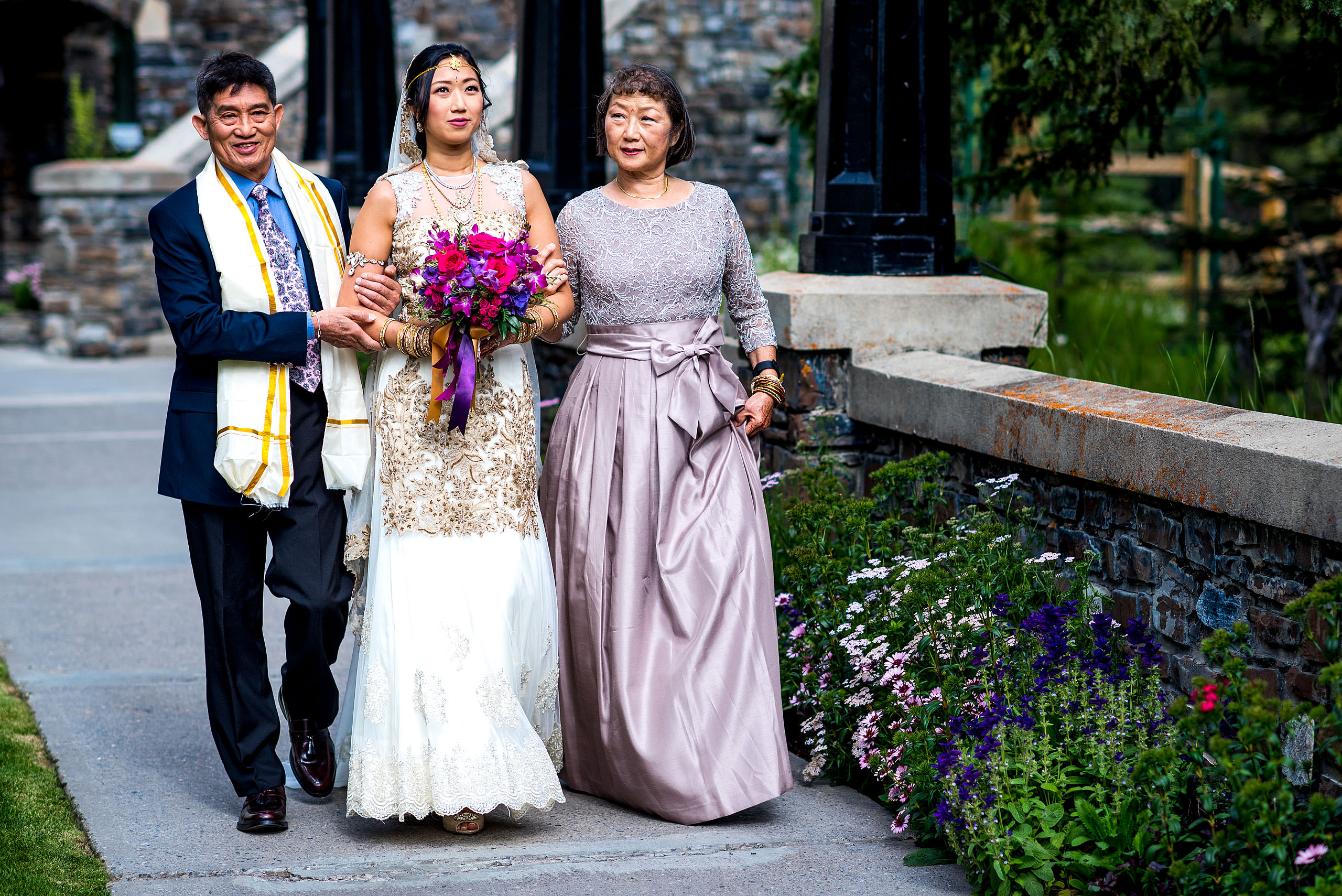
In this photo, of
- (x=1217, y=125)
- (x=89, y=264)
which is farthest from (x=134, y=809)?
(x=89, y=264)

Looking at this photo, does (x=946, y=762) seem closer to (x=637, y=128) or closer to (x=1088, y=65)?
(x=637, y=128)

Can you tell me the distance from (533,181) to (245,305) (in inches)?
33.1

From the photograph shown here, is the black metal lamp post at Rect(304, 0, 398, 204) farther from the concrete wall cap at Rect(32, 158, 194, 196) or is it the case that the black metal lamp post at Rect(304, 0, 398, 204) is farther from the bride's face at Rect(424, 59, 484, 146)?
the bride's face at Rect(424, 59, 484, 146)

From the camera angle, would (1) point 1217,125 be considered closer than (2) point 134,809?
No

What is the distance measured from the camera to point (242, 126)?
370 centimetres

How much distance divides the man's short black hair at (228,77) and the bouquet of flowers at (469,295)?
0.62m

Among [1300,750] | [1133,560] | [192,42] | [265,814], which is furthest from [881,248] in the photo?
[192,42]

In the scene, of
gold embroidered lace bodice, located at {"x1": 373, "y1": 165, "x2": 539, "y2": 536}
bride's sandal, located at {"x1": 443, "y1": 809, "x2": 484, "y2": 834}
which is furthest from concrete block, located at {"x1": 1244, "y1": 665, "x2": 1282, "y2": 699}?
bride's sandal, located at {"x1": 443, "y1": 809, "x2": 484, "y2": 834}

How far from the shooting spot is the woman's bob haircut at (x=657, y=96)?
157 inches

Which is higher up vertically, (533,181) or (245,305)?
(533,181)

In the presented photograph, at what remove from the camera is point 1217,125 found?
1022cm

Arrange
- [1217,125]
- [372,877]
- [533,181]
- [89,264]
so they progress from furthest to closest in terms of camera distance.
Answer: [89,264]
[1217,125]
[533,181]
[372,877]

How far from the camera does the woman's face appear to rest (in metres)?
3.98

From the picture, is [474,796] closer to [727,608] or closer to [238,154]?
[727,608]
